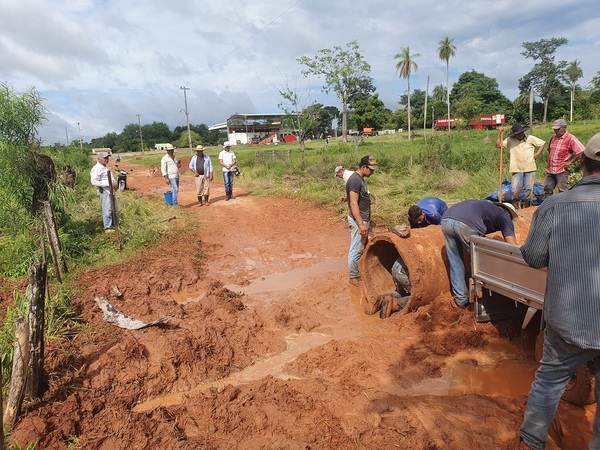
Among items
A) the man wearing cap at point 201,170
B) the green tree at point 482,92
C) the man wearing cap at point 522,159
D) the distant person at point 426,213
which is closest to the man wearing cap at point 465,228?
the distant person at point 426,213

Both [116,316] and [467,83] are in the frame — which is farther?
[467,83]

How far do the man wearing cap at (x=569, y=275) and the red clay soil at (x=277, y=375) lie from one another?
70 cm

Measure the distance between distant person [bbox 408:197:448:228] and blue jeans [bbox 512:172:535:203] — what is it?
9.06 feet

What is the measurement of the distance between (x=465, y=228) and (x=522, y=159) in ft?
13.2

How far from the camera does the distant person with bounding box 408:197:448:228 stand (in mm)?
5172

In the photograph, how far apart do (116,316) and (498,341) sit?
403 cm

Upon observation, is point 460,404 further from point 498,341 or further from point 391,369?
point 498,341

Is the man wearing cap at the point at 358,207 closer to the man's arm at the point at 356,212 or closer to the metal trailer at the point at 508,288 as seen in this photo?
the man's arm at the point at 356,212

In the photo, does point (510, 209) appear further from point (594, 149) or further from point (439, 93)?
point (439, 93)

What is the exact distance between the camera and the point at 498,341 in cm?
404

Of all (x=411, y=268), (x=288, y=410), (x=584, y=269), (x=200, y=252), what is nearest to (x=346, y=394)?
(x=288, y=410)

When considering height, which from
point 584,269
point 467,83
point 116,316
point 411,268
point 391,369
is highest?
point 467,83

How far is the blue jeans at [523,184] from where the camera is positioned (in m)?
7.28

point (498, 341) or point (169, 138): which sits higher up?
point (169, 138)
